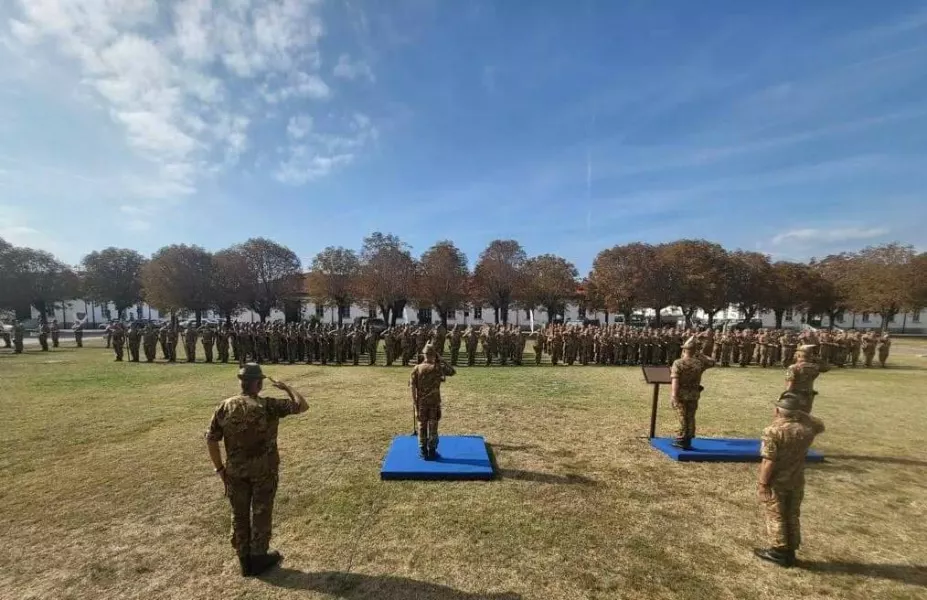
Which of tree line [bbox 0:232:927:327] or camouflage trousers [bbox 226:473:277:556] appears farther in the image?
tree line [bbox 0:232:927:327]

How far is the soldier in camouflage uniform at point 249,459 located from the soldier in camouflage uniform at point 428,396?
2899 millimetres

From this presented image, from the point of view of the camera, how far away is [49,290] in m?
49.3

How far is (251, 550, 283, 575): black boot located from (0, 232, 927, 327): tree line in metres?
36.3

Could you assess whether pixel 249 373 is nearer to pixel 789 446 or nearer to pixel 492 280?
pixel 789 446

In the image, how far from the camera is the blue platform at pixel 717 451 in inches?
298

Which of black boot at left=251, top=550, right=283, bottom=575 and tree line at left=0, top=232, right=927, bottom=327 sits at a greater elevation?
tree line at left=0, top=232, right=927, bottom=327

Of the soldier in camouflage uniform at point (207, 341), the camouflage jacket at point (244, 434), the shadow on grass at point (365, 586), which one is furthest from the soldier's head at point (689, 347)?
the soldier in camouflage uniform at point (207, 341)

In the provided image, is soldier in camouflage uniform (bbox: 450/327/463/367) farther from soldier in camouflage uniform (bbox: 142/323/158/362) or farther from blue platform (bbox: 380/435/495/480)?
soldier in camouflage uniform (bbox: 142/323/158/362)

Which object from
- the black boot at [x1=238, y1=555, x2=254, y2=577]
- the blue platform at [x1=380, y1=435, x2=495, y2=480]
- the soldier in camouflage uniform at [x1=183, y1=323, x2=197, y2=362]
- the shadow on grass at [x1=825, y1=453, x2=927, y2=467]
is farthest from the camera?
the soldier in camouflage uniform at [x1=183, y1=323, x2=197, y2=362]

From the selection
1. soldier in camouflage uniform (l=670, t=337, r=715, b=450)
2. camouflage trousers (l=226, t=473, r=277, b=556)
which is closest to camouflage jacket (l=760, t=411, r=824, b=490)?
soldier in camouflage uniform (l=670, t=337, r=715, b=450)

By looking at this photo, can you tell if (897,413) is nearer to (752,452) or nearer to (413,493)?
(752,452)

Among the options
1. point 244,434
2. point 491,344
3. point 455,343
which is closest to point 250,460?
point 244,434

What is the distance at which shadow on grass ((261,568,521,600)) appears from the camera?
13.2 feet

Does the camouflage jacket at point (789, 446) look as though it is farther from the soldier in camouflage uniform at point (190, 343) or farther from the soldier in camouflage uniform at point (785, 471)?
the soldier in camouflage uniform at point (190, 343)
